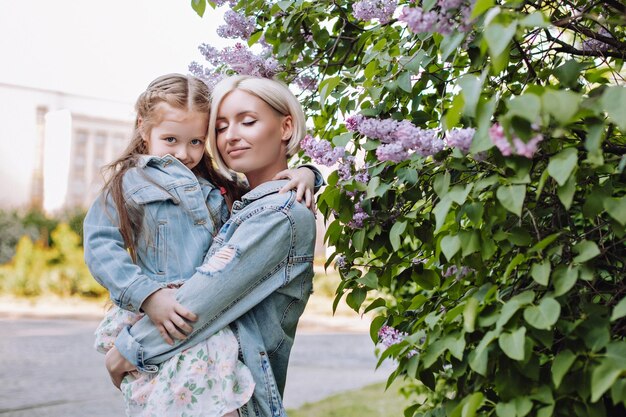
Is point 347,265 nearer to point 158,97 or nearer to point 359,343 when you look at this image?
point 158,97

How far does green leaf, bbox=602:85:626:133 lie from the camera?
115 centimetres

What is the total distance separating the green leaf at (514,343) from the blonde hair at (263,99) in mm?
1042

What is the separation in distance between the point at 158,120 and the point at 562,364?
1268 millimetres

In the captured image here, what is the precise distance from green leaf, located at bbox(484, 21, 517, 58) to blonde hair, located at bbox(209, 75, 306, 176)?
1.08 m

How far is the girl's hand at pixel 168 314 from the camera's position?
1.86 metres

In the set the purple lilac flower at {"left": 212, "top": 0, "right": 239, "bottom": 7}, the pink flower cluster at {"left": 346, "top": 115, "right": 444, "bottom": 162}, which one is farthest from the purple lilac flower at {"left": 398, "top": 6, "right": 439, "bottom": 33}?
the purple lilac flower at {"left": 212, "top": 0, "right": 239, "bottom": 7}

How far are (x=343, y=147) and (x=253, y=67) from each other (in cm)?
64

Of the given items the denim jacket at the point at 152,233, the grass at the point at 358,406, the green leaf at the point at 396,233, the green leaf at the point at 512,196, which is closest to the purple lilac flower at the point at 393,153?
the green leaf at the point at 396,233

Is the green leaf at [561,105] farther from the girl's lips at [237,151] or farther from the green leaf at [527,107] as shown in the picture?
the girl's lips at [237,151]

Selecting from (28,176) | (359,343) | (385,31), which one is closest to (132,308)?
(385,31)

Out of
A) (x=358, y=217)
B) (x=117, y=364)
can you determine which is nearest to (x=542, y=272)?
(x=358, y=217)

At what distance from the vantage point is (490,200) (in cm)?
157

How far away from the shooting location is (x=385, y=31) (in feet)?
7.21

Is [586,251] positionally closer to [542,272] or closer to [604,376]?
[542,272]
